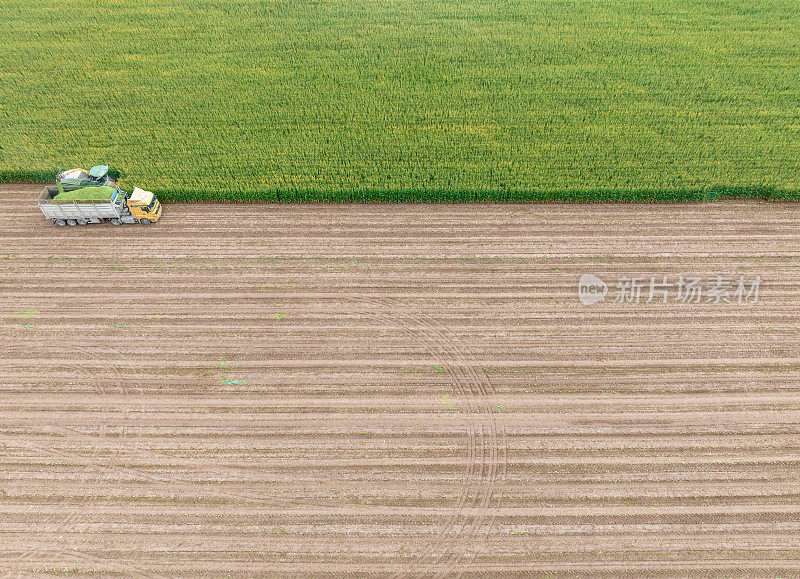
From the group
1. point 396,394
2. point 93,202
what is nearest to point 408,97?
point 93,202

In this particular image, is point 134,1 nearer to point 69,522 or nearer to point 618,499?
point 69,522

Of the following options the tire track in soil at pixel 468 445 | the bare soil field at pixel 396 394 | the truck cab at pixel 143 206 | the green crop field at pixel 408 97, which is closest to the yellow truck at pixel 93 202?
the truck cab at pixel 143 206

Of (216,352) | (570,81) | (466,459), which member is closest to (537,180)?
(570,81)

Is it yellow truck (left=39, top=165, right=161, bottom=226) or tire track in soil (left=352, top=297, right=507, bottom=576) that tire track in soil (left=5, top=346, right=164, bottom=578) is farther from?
tire track in soil (left=352, top=297, right=507, bottom=576)

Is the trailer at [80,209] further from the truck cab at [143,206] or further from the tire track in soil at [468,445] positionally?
the tire track in soil at [468,445]

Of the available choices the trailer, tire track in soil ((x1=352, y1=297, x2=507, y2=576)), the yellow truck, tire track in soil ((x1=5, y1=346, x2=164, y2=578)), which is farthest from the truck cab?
tire track in soil ((x1=352, y1=297, x2=507, y2=576))
